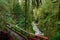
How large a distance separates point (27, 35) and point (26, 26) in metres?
0.47

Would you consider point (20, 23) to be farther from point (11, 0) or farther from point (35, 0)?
point (35, 0)

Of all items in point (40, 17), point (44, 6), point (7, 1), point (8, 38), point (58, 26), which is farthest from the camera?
point (40, 17)

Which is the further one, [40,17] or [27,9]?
[40,17]

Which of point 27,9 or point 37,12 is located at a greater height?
point 27,9

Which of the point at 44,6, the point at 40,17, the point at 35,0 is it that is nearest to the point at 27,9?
the point at 35,0

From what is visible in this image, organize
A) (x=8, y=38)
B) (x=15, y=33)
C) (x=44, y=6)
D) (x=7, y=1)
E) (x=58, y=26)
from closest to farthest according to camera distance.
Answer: (x=58, y=26)
(x=8, y=38)
(x=15, y=33)
(x=7, y=1)
(x=44, y=6)

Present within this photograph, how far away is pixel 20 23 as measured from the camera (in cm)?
952

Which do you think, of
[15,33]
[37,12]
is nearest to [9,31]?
[15,33]

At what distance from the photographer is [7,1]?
8.04m

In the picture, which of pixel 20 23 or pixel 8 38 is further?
pixel 20 23

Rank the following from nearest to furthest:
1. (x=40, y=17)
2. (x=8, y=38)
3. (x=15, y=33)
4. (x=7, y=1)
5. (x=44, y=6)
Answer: (x=8, y=38), (x=15, y=33), (x=7, y=1), (x=44, y=6), (x=40, y=17)

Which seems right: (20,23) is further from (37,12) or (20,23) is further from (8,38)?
(8,38)

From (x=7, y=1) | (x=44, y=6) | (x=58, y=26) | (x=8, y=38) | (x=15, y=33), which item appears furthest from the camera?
(x=44, y=6)

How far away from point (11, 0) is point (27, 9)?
1.46 metres
